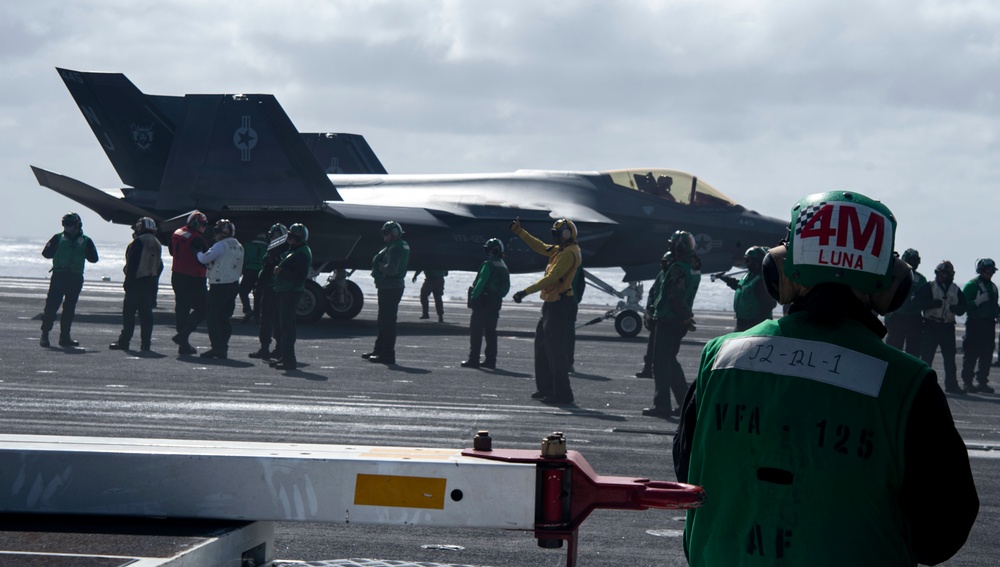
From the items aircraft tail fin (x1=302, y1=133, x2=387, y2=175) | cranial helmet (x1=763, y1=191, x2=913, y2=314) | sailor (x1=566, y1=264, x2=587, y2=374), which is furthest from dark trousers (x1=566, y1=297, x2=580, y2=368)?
aircraft tail fin (x1=302, y1=133, x2=387, y2=175)

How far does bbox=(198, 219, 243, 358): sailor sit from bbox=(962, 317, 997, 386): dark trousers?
11.0 m

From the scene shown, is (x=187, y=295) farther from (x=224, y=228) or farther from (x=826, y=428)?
(x=826, y=428)

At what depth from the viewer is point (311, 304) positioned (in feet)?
74.4

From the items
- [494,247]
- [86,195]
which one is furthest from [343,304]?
[494,247]

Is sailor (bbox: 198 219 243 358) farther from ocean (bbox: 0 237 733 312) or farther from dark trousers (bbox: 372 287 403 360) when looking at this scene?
ocean (bbox: 0 237 733 312)

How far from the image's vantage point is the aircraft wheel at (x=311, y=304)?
74.4ft

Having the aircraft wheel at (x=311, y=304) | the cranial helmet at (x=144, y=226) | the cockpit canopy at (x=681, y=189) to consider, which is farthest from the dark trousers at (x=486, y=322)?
the cockpit canopy at (x=681, y=189)

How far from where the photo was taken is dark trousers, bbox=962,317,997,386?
16.5m

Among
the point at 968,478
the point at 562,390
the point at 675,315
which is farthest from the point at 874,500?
the point at 562,390

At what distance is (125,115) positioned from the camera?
83.6 feet

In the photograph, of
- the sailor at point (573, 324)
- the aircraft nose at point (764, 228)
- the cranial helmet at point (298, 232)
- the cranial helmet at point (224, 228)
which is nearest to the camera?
the sailor at point (573, 324)

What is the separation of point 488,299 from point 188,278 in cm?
474

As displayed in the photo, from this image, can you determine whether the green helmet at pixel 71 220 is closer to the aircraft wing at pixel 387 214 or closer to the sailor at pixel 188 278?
the sailor at pixel 188 278

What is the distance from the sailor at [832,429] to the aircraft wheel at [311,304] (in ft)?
67.3
